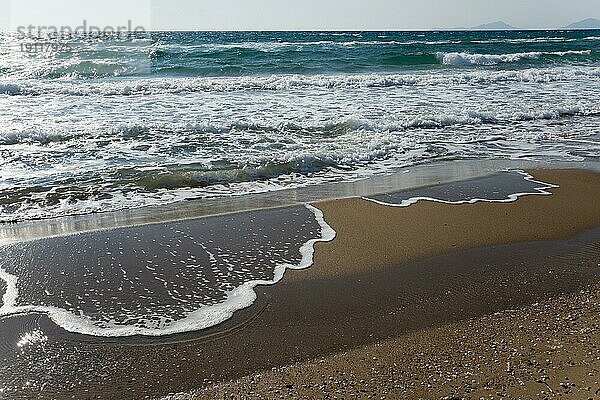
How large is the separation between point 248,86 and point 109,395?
16.8m

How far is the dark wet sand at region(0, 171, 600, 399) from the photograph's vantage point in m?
3.04

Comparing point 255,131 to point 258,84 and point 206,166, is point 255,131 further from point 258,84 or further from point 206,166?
point 258,84

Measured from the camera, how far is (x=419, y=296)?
399cm

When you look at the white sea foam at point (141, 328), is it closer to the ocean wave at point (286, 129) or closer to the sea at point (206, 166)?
the sea at point (206, 166)

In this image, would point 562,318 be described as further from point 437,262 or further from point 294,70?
point 294,70

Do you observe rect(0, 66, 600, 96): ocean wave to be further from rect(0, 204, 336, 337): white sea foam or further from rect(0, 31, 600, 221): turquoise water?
rect(0, 204, 336, 337): white sea foam

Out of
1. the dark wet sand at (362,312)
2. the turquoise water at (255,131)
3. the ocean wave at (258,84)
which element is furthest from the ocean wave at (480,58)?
the dark wet sand at (362,312)

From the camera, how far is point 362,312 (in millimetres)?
3773

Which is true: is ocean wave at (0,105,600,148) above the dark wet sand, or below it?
above

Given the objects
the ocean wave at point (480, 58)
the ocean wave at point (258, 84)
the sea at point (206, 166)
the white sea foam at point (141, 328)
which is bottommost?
the white sea foam at point (141, 328)

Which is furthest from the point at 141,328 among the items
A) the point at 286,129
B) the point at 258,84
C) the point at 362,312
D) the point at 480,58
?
the point at 480,58

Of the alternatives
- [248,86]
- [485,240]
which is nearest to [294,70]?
[248,86]

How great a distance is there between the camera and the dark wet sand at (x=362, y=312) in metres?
3.04

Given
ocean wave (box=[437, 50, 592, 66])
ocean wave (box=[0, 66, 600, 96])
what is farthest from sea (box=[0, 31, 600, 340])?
ocean wave (box=[437, 50, 592, 66])
